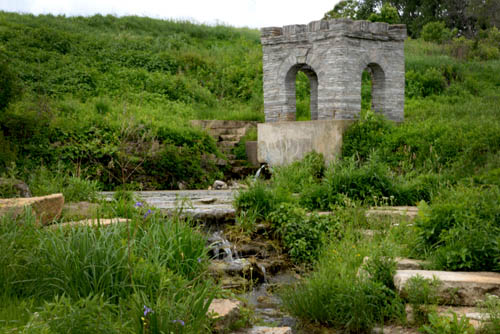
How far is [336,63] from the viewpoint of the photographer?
473 inches

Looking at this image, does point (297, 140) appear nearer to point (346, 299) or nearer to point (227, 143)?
point (227, 143)

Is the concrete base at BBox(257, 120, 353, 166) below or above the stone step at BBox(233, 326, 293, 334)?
above

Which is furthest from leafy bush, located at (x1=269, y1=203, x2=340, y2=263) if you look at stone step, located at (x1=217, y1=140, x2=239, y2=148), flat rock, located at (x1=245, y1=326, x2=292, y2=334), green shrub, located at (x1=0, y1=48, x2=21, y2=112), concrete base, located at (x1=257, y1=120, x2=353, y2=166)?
stone step, located at (x1=217, y1=140, x2=239, y2=148)

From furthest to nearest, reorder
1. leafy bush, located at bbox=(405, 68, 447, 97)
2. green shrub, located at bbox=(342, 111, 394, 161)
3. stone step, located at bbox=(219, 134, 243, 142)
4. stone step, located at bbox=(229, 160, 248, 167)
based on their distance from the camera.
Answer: leafy bush, located at bbox=(405, 68, 447, 97)
stone step, located at bbox=(219, 134, 243, 142)
stone step, located at bbox=(229, 160, 248, 167)
green shrub, located at bbox=(342, 111, 394, 161)

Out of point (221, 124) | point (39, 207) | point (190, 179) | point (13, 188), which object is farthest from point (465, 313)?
point (221, 124)

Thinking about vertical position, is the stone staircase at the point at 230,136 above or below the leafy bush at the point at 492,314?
above

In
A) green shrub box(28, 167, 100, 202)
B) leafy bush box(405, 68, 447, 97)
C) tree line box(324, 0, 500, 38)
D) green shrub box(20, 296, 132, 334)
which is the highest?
tree line box(324, 0, 500, 38)

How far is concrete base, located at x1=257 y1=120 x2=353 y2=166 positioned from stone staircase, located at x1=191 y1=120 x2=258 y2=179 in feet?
2.95

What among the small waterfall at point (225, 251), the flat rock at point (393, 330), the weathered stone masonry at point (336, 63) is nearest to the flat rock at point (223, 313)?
the flat rock at point (393, 330)

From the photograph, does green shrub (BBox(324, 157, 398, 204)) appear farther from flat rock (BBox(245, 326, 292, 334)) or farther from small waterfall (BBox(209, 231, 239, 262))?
flat rock (BBox(245, 326, 292, 334))

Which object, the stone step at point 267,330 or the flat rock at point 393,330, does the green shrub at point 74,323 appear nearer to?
the stone step at point 267,330

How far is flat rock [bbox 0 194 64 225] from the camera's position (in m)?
5.53

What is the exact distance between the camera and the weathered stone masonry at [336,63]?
1205 cm

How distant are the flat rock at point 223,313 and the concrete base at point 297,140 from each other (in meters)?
7.18
